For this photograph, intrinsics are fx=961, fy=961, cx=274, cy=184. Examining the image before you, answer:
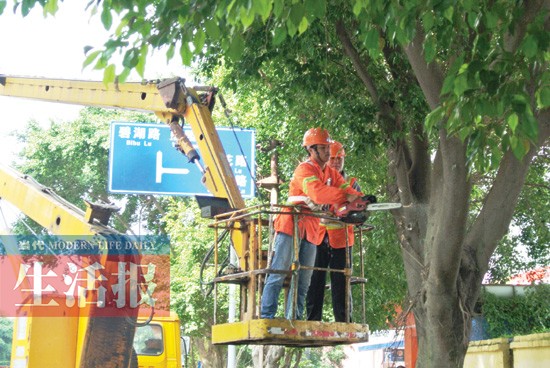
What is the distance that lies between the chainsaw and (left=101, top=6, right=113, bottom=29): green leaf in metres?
3.02

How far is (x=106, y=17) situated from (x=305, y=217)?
10.2 feet

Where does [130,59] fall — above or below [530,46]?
below

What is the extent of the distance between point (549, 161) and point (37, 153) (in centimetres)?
1980

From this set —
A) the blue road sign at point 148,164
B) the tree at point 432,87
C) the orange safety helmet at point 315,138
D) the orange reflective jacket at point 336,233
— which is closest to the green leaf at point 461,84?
the tree at point 432,87

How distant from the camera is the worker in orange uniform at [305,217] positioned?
8.30m

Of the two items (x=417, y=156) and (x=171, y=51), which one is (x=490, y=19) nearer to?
(x=171, y=51)

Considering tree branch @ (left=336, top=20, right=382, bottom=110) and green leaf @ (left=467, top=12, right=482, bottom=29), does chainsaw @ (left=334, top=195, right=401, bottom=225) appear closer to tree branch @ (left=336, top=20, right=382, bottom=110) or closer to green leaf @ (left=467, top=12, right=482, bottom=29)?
green leaf @ (left=467, top=12, right=482, bottom=29)

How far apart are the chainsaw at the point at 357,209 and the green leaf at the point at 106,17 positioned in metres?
3.02

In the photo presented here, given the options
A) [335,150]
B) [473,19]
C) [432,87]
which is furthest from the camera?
[432,87]

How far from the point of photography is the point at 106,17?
6188 millimetres

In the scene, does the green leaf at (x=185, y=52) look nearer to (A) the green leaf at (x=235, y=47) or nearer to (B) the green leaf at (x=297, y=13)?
(A) the green leaf at (x=235, y=47)

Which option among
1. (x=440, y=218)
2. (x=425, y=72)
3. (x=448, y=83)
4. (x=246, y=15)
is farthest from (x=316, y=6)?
(x=440, y=218)

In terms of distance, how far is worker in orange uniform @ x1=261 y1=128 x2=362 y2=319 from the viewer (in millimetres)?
8297

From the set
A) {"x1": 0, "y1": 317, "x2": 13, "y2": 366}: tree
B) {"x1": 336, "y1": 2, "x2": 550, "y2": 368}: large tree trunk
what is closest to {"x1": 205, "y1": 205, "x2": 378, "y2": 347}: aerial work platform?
{"x1": 336, "y1": 2, "x2": 550, "y2": 368}: large tree trunk
